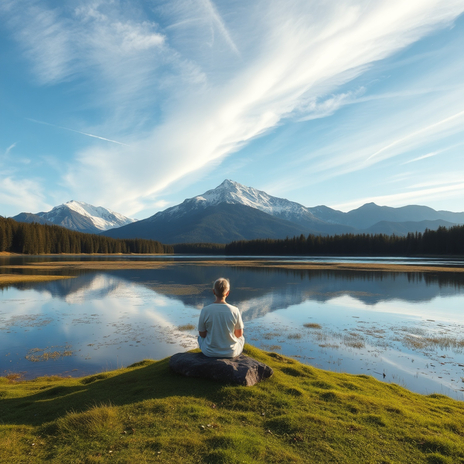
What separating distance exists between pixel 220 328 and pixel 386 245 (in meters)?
187

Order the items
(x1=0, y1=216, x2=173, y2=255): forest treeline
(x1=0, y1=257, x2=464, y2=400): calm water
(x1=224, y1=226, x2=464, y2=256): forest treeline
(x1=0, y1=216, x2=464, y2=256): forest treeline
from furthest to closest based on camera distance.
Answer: (x1=224, y1=226, x2=464, y2=256): forest treeline, (x1=0, y1=216, x2=464, y2=256): forest treeline, (x1=0, y1=216, x2=173, y2=255): forest treeline, (x1=0, y1=257, x2=464, y2=400): calm water

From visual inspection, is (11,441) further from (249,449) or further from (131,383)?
(249,449)

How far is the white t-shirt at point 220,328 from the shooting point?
29.0ft

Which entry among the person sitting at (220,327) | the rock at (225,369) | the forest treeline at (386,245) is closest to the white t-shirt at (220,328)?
the person sitting at (220,327)

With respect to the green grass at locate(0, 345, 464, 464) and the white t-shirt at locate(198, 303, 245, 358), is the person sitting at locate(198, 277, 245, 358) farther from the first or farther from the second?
the green grass at locate(0, 345, 464, 464)

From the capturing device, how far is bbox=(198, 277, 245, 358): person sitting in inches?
348

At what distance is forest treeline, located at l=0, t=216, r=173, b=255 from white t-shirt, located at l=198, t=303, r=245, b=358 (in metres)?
145

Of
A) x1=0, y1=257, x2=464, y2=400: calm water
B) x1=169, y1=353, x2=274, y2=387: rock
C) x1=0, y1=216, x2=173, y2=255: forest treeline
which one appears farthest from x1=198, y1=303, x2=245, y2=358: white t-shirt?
x1=0, y1=216, x2=173, y2=255: forest treeline

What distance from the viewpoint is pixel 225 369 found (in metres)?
8.73

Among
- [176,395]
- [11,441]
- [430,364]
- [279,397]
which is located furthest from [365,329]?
[11,441]

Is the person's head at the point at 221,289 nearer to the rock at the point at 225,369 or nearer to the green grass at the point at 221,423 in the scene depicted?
the rock at the point at 225,369

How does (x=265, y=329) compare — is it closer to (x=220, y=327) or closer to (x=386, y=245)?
(x=220, y=327)

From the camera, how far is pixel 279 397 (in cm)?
832

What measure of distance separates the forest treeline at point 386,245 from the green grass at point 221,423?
16078 cm
